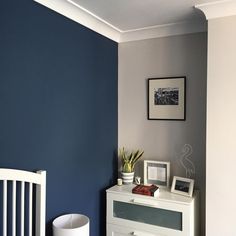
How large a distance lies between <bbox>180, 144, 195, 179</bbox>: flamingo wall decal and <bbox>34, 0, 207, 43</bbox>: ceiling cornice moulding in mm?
1165

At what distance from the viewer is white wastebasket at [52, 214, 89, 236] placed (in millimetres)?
1861

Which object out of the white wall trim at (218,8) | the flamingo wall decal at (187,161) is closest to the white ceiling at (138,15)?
the white wall trim at (218,8)

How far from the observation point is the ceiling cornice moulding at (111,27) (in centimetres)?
208

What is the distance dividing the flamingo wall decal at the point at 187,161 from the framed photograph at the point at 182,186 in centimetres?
16

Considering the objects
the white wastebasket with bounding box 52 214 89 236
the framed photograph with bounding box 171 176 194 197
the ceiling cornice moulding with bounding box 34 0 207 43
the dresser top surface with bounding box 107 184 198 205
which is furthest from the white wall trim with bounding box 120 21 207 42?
the white wastebasket with bounding box 52 214 89 236

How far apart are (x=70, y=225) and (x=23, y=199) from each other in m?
0.64

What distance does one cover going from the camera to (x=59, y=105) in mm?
2090

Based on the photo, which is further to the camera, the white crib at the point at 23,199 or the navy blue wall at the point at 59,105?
the navy blue wall at the point at 59,105

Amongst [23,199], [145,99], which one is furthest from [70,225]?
[145,99]

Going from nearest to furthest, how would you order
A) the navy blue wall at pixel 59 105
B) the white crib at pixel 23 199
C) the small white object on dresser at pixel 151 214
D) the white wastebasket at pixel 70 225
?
the white crib at pixel 23 199, the navy blue wall at pixel 59 105, the white wastebasket at pixel 70 225, the small white object on dresser at pixel 151 214

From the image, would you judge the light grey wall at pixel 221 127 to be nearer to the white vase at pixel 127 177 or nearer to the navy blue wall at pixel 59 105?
the white vase at pixel 127 177

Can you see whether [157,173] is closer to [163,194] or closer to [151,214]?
[163,194]

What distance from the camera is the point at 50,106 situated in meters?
2.00

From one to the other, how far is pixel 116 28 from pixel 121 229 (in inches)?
79.6
